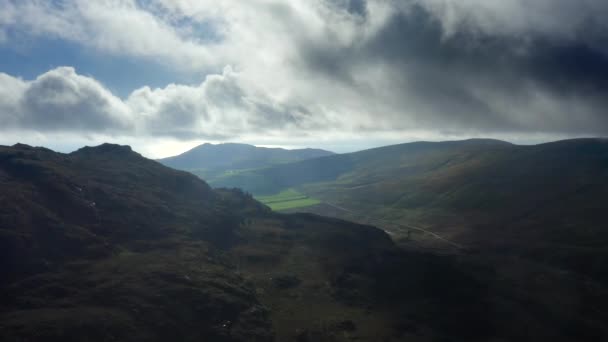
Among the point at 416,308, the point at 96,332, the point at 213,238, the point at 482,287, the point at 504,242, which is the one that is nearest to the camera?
the point at 96,332

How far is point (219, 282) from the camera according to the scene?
91375 millimetres

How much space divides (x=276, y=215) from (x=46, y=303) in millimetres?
111978

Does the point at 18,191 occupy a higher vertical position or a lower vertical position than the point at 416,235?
higher

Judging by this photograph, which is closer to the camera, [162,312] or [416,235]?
[162,312]

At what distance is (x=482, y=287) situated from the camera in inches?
3757

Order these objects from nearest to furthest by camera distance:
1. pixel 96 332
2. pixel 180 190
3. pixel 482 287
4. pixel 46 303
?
pixel 96 332 < pixel 46 303 < pixel 482 287 < pixel 180 190

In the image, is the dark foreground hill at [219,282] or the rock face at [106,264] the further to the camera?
the dark foreground hill at [219,282]

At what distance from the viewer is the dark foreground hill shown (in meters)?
72.0

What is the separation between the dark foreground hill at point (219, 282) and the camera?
72000 millimetres

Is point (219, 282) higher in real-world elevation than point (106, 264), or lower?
lower

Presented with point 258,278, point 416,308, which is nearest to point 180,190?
point 258,278

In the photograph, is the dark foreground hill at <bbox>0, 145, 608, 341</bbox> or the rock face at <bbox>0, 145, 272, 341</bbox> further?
the dark foreground hill at <bbox>0, 145, 608, 341</bbox>

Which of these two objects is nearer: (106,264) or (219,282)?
(106,264)

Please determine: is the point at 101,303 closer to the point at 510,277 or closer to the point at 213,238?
the point at 213,238
